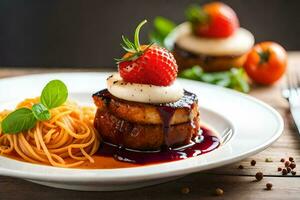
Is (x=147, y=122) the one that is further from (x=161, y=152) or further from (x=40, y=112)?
(x=40, y=112)

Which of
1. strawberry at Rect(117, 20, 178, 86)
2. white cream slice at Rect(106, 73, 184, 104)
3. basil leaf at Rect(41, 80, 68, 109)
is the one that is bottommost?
basil leaf at Rect(41, 80, 68, 109)

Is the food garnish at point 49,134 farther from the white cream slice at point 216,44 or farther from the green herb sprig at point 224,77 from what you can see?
the white cream slice at point 216,44

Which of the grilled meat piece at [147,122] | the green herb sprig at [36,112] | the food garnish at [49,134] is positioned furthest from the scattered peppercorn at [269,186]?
the green herb sprig at [36,112]

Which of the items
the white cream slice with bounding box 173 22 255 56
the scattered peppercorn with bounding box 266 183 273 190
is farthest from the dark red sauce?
the white cream slice with bounding box 173 22 255 56

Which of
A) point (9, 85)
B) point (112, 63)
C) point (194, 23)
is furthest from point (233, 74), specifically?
Answer: point (112, 63)

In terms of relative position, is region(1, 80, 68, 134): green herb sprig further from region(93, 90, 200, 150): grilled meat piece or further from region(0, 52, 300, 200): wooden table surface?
region(0, 52, 300, 200): wooden table surface

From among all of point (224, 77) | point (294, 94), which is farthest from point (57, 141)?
point (224, 77)
